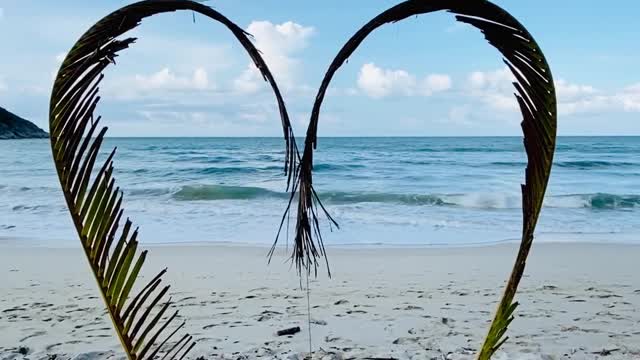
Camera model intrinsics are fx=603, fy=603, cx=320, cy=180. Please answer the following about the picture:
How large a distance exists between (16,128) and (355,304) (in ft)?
193

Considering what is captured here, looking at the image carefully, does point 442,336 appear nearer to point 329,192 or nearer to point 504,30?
point 504,30

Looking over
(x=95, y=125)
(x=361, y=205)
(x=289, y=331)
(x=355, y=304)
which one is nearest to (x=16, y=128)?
(x=361, y=205)

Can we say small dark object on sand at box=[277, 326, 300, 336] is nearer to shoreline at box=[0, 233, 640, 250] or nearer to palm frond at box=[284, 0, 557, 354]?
palm frond at box=[284, 0, 557, 354]

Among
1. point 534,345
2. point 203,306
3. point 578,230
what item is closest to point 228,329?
point 203,306

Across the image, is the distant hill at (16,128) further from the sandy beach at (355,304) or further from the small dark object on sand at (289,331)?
the small dark object on sand at (289,331)

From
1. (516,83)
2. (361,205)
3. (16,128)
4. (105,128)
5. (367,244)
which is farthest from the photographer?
(16,128)

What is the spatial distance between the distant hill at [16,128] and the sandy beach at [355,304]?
174 feet

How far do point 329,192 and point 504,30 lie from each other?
1215cm

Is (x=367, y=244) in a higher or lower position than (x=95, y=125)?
lower

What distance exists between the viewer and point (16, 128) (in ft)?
184

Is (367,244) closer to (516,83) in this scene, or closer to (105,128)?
(516,83)

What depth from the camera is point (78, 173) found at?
1.65m

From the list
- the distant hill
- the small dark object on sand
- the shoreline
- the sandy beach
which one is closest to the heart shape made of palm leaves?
the sandy beach

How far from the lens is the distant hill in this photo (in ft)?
178
